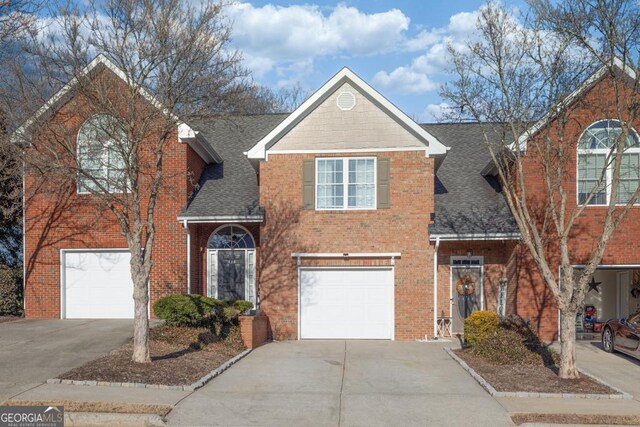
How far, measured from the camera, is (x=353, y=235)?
55.2 feet

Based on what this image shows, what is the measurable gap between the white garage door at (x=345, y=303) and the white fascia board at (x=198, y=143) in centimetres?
485

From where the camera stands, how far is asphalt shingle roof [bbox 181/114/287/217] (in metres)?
17.4

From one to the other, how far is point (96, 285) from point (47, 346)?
494 centimetres

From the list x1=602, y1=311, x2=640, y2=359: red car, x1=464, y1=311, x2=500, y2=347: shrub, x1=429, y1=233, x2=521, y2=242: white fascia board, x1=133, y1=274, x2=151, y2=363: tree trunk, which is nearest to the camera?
x1=133, y1=274, x2=151, y2=363: tree trunk

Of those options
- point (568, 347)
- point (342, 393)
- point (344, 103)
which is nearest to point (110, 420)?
point (342, 393)

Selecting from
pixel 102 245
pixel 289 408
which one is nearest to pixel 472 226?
pixel 289 408

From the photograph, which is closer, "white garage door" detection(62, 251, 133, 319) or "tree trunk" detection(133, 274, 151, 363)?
"tree trunk" detection(133, 274, 151, 363)

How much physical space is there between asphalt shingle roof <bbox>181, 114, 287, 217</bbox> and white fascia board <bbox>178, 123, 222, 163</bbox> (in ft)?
0.87

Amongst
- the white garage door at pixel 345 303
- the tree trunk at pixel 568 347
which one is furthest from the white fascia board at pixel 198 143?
the tree trunk at pixel 568 347

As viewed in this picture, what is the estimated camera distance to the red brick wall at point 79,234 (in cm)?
1752

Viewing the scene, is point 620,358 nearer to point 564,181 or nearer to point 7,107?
point 564,181

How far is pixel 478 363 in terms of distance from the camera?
42.5 ft

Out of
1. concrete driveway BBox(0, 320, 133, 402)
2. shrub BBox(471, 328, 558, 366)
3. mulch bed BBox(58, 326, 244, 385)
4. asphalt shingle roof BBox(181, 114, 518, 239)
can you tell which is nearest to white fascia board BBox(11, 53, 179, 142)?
asphalt shingle roof BBox(181, 114, 518, 239)

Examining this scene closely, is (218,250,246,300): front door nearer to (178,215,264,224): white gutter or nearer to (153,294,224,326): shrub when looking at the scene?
(178,215,264,224): white gutter
